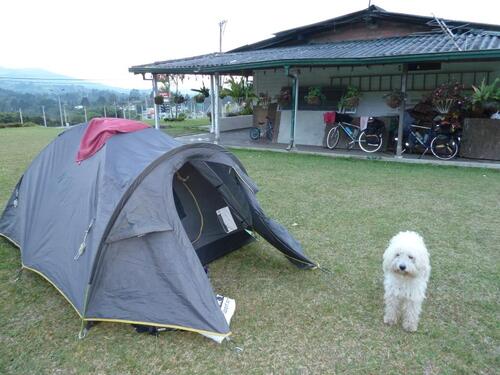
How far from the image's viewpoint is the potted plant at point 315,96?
10.6m

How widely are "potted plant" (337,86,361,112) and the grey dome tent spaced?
738 cm

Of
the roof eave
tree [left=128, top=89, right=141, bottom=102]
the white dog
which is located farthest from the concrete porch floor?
tree [left=128, top=89, right=141, bottom=102]

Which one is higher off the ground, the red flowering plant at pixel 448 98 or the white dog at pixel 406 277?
the red flowering plant at pixel 448 98

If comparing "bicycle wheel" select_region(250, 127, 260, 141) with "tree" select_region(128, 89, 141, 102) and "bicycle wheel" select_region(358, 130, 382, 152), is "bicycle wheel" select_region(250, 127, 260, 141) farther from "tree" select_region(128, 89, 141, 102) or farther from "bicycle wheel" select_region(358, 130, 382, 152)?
"tree" select_region(128, 89, 141, 102)

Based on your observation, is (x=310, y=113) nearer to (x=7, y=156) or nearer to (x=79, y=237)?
(x=7, y=156)

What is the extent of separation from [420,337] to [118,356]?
2.06 metres

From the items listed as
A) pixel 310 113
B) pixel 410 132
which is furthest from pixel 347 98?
pixel 410 132

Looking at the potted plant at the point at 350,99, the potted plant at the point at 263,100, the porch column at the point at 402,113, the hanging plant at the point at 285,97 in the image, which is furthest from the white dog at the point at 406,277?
the potted plant at the point at 263,100

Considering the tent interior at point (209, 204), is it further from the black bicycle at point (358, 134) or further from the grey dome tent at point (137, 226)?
the black bicycle at point (358, 134)

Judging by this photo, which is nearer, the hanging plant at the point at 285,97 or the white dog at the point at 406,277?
the white dog at the point at 406,277

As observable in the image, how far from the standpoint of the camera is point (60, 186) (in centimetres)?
332

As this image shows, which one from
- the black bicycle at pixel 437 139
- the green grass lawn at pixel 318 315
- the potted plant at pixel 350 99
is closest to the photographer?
the green grass lawn at pixel 318 315

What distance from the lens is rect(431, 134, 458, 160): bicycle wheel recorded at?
8375 mm

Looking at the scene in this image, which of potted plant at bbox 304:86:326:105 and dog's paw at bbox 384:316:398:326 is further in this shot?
potted plant at bbox 304:86:326:105
